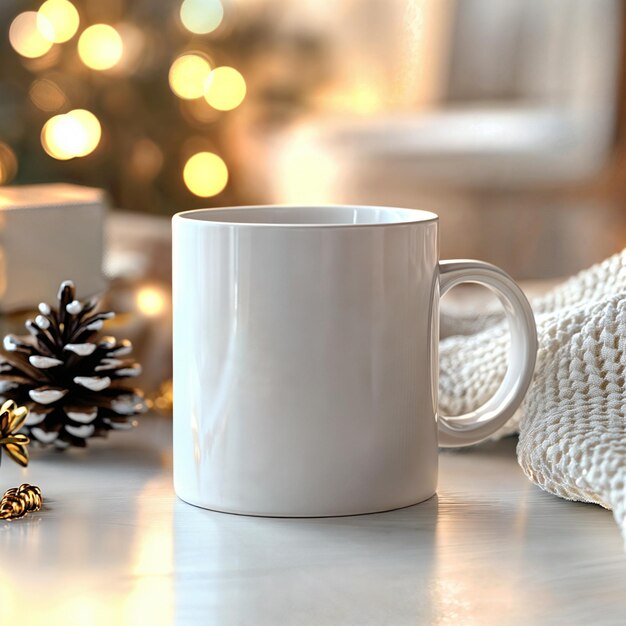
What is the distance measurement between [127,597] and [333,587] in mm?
71

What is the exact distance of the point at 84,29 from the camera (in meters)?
1.98

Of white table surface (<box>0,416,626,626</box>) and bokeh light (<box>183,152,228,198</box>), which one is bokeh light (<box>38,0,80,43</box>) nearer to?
bokeh light (<box>183,152,228,198</box>)

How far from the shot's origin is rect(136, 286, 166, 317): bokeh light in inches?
24.9

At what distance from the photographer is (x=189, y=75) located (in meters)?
1.98

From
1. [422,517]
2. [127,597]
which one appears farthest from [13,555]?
[422,517]

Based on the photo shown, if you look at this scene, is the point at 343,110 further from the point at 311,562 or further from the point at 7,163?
the point at 311,562

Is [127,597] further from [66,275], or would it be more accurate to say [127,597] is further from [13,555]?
[66,275]

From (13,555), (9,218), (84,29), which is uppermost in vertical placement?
(84,29)

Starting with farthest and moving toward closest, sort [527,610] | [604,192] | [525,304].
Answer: [604,192] < [525,304] < [527,610]

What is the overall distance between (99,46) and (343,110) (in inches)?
20.6

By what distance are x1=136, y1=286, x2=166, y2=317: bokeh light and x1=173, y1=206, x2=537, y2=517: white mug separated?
212mm

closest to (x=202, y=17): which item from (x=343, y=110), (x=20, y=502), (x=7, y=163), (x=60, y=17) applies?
(x=60, y=17)

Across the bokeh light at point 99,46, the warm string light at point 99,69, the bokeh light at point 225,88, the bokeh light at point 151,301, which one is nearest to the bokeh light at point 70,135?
the warm string light at point 99,69

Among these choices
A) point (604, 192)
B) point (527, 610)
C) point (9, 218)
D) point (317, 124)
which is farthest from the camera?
point (317, 124)
